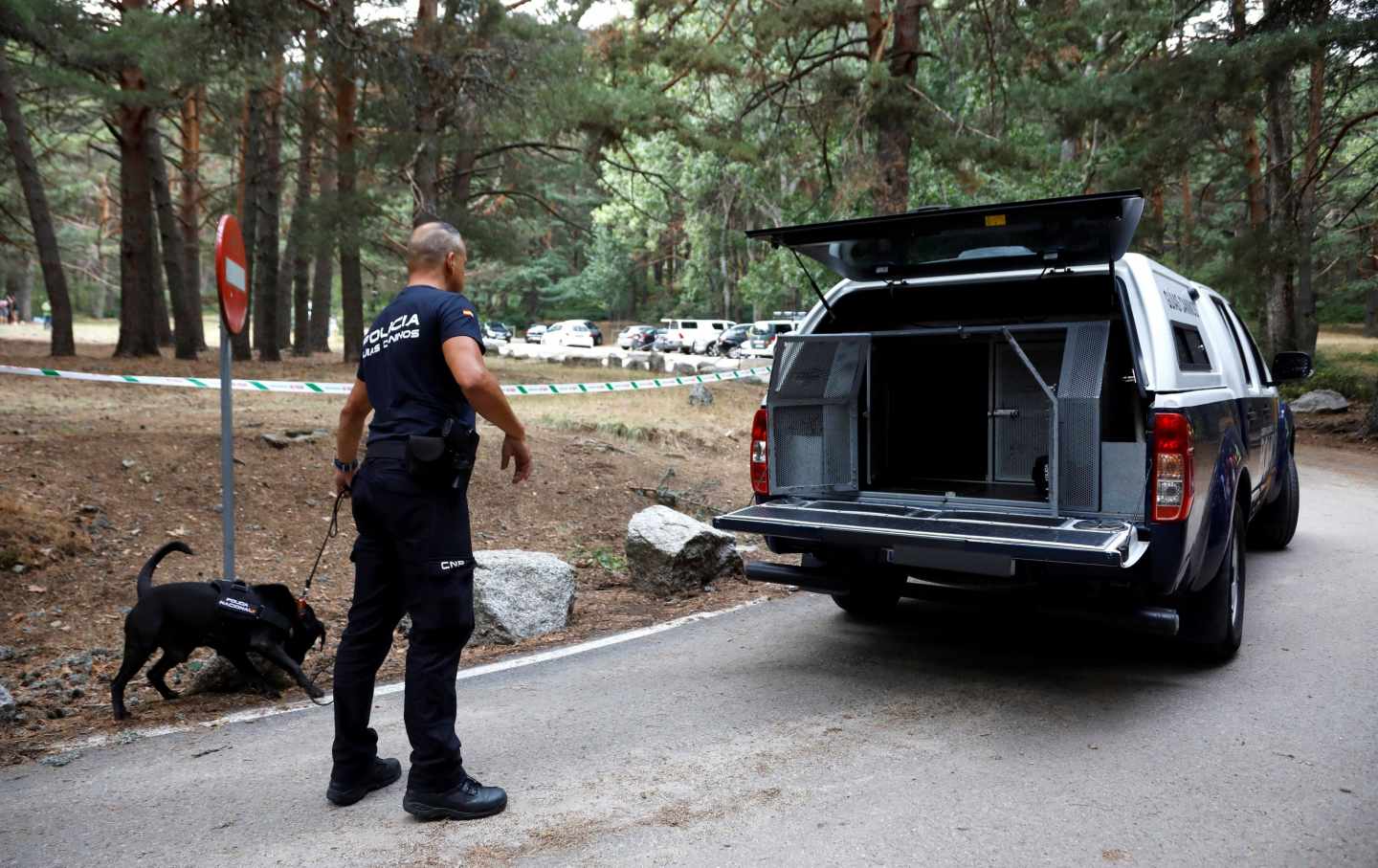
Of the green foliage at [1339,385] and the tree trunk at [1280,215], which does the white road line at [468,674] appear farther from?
the green foliage at [1339,385]

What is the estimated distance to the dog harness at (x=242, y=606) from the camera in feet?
15.2

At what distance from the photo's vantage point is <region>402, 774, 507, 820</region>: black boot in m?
3.57

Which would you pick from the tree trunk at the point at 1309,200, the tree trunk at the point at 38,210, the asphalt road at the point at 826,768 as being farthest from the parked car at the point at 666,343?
the asphalt road at the point at 826,768

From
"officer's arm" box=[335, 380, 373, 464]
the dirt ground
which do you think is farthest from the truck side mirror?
"officer's arm" box=[335, 380, 373, 464]

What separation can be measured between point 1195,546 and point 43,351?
98.2 feet

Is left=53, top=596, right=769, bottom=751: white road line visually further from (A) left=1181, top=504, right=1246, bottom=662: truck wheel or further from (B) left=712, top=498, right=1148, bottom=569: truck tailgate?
(A) left=1181, top=504, right=1246, bottom=662: truck wheel

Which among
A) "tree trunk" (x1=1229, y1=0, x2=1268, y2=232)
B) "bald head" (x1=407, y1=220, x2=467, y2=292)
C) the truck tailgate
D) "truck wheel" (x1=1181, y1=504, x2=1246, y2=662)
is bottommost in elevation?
"truck wheel" (x1=1181, y1=504, x2=1246, y2=662)

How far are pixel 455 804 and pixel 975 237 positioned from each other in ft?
11.8

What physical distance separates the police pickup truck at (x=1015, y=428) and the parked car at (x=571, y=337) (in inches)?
1648

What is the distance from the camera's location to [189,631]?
4664 millimetres


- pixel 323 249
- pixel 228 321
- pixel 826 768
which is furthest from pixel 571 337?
pixel 826 768

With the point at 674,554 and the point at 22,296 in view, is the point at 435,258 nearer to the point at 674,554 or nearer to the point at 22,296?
the point at 674,554

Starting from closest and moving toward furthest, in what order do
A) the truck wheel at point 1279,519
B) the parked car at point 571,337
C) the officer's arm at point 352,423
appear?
1. the officer's arm at point 352,423
2. the truck wheel at point 1279,519
3. the parked car at point 571,337

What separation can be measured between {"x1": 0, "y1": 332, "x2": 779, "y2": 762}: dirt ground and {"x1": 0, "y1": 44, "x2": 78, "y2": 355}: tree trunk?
20.0 feet
